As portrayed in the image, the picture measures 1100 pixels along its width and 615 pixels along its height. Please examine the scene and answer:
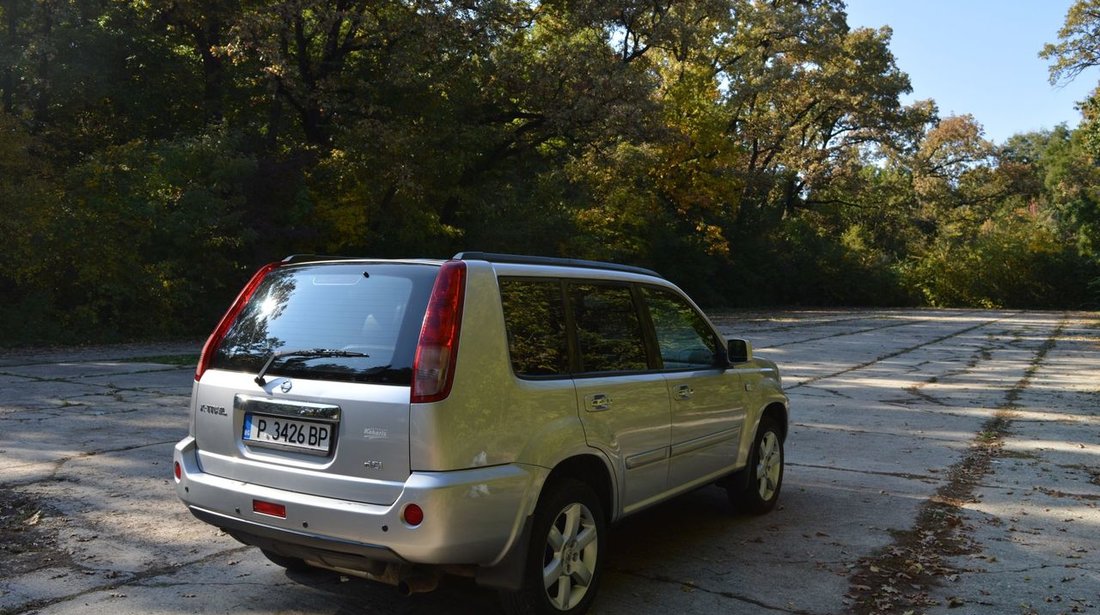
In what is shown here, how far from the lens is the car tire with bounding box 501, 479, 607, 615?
3.80 m

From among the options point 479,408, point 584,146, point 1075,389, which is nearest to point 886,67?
point 584,146

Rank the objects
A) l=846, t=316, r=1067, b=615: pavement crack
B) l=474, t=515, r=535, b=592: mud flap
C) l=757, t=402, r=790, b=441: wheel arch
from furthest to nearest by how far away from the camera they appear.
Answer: l=757, t=402, r=790, b=441: wheel arch, l=846, t=316, r=1067, b=615: pavement crack, l=474, t=515, r=535, b=592: mud flap

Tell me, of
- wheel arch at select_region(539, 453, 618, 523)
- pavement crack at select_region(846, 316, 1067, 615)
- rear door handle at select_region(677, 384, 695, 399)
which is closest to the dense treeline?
rear door handle at select_region(677, 384, 695, 399)

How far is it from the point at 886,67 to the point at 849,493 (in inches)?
1659

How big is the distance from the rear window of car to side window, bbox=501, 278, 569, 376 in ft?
1.34

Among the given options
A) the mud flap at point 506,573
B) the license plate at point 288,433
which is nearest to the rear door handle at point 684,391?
the mud flap at point 506,573

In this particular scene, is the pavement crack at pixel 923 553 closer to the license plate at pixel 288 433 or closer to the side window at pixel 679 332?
the side window at pixel 679 332

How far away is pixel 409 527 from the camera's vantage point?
3457 mm

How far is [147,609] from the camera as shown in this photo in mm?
4125

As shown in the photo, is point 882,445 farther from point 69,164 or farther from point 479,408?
point 69,164

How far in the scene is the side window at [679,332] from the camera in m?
5.09

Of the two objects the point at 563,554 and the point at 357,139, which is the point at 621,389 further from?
the point at 357,139

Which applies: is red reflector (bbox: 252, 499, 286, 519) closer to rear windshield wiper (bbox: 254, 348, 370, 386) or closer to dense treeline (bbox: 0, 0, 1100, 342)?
rear windshield wiper (bbox: 254, 348, 370, 386)

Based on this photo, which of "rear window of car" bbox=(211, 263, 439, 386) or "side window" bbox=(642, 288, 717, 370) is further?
"side window" bbox=(642, 288, 717, 370)
